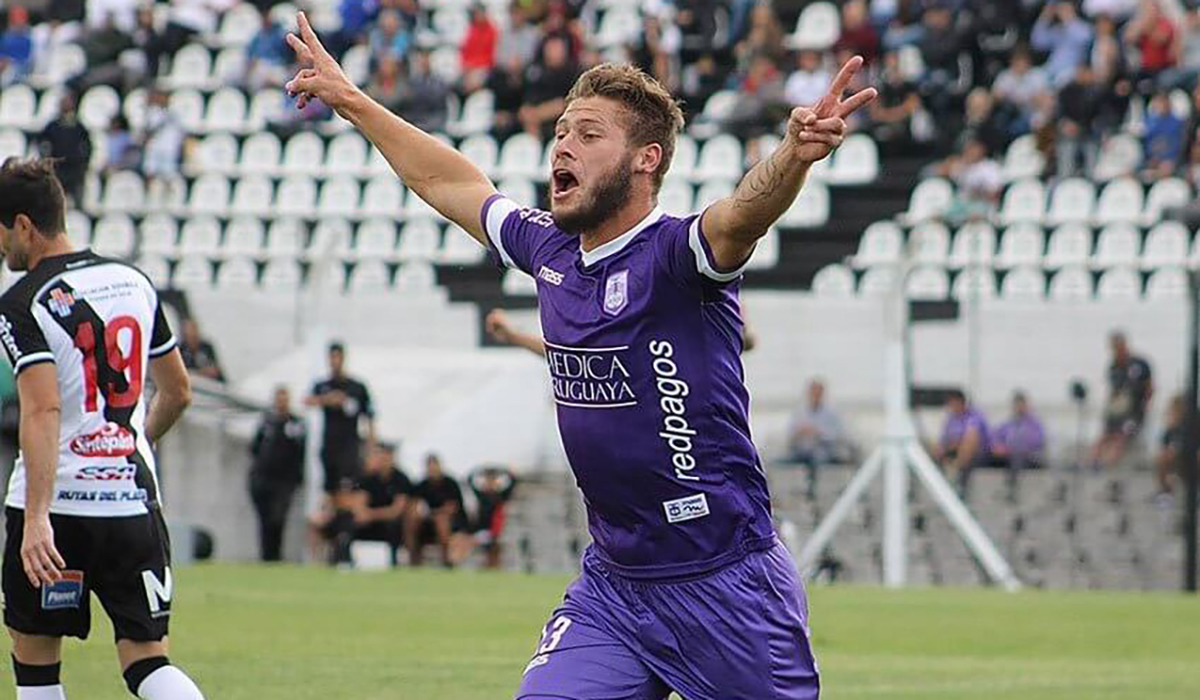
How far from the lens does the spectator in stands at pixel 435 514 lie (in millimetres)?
21609

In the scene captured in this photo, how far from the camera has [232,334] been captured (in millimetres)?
24531

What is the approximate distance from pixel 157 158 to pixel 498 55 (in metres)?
4.37

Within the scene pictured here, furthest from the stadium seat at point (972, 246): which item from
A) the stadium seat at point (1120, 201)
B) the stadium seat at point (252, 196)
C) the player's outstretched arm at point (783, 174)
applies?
the player's outstretched arm at point (783, 174)

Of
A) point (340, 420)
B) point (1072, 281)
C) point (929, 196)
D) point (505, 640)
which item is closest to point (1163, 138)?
point (1072, 281)

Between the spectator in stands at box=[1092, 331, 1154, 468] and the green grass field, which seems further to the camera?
the spectator in stands at box=[1092, 331, 1154, 468]

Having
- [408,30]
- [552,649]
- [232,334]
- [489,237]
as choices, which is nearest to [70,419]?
[489,237]

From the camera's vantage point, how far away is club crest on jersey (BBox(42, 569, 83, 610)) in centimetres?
757

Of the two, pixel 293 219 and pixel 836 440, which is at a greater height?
A: pixel 293 219

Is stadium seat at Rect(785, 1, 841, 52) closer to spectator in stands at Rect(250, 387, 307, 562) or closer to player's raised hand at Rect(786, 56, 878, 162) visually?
spectator in stands at Rect(250, 387, 307, 562)

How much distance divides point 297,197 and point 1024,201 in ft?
30.0

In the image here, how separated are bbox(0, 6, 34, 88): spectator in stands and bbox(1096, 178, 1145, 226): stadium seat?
1528 centimetres

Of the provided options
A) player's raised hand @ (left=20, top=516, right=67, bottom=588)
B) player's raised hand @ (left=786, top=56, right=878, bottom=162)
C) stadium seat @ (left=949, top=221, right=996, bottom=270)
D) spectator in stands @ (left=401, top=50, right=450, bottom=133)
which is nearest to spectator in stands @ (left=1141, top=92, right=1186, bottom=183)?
stadium seat @ (left=949, top=221, right=996, bottom=270)

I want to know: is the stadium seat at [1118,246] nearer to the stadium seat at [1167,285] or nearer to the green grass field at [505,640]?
the stadium seat at [1167,285]

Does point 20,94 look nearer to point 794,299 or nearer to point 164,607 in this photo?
point 794,299
